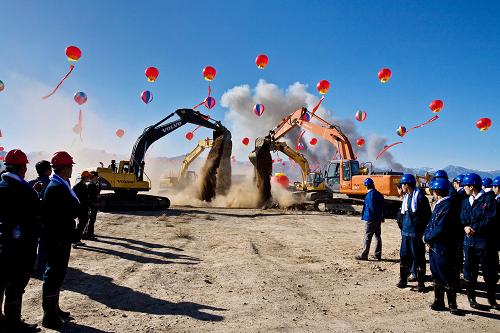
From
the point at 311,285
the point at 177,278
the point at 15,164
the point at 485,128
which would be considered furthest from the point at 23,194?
the point at 485,128

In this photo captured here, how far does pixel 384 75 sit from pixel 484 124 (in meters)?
6.67

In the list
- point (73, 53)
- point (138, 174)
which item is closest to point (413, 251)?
point (138, 174)

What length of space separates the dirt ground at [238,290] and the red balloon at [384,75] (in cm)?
1181

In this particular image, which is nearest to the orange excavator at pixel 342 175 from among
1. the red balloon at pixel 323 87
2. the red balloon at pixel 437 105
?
the red balloon at pixel 323 87

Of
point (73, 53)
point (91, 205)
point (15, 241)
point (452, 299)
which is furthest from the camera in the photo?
point (73, 53)

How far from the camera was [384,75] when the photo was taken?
19.5m

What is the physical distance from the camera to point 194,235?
1116cm

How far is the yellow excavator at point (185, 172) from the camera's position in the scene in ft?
89.1

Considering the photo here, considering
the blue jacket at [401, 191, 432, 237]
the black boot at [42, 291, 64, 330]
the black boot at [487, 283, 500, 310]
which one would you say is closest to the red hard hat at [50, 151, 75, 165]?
the black boot at [42, 291, 64, 330]

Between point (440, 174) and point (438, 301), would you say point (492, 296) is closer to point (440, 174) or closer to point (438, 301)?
point (438, 301)

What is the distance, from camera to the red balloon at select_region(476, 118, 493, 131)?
20125mm

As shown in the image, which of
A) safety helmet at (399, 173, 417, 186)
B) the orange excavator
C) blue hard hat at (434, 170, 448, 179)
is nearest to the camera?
blue hard hat at (434, 170, 448, 179)

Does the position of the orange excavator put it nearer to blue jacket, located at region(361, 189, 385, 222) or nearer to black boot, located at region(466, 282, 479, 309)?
blue jacket, located at region(361, 189, 385, 222)

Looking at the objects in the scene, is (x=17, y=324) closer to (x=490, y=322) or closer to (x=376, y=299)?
(x=376, y=299)
